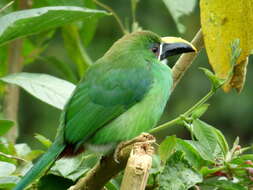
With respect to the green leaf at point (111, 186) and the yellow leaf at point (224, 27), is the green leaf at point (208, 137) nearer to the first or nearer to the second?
the yellow leaf at point (224, 27)

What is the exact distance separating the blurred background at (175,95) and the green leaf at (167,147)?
6573mm

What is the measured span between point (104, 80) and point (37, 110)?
6.84m

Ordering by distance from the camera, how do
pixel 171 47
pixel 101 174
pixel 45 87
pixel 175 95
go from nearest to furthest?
pixel 101 174
pixel 45 87
pixel 171 47
pixel 175 95

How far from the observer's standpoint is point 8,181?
2172 millimetres

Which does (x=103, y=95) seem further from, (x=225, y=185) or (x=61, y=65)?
(x=225, y=185)

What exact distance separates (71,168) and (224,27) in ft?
1.95

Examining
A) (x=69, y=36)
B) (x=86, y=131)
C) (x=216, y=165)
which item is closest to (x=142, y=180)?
(x=216, y=165)

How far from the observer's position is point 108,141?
96.7 inches

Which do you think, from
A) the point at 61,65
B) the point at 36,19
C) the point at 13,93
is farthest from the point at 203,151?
the point at 61,65

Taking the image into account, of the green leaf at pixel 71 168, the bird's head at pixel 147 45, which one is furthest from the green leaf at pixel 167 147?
the bird's head at pixel 147 45

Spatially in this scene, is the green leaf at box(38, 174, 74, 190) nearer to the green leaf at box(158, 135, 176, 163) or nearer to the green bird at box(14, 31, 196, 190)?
the green bird at box(14, 31, 196, 190)

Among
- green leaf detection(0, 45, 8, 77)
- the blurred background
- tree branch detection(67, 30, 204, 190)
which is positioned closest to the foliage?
tree branch detection(67, 30, 204, 190)

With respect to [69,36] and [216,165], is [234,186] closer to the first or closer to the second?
[216,165]

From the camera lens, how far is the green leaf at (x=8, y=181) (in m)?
2.16
